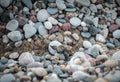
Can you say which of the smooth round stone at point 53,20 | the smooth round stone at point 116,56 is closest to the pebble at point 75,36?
the smooth round stone at point 53,20

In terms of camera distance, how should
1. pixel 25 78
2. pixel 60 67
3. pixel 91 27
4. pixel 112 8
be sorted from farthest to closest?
pixel 112 8, pixel 91 27, pixel 60 67, pixel 25 78

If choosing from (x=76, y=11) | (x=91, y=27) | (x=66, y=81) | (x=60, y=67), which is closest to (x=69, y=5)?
(x=76, y=11)

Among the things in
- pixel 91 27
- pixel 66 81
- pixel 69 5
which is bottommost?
pixel 66 81

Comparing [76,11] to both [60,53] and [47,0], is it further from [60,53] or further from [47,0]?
[60,53]

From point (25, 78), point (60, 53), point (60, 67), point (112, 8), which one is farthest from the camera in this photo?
point (112, 8)

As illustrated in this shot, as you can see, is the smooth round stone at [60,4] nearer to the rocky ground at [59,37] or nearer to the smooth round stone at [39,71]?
the rocky ground at [59,37]

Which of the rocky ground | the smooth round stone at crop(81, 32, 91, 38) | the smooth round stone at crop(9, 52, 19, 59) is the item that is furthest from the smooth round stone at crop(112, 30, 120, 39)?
the smooth round stone at crop(9, 52, 19, 59)

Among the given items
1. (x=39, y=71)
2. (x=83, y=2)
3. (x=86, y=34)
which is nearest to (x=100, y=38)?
(x=86, y=34)

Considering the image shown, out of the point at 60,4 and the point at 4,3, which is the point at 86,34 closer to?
the point at 60,4
